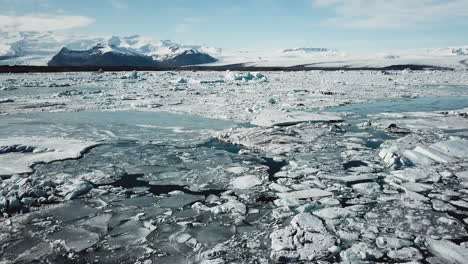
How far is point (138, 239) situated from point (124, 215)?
0.52 m

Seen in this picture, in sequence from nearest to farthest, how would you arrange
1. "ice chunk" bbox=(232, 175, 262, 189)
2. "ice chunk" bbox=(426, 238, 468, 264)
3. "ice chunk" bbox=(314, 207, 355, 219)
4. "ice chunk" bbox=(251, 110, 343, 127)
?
"ice chunk" bbox=(426, 238, 468, 264)
"ice chunk" bbox=(314, 207, 355, 219)
"ice chunk" bbox=(232, 175, 262, 189)
"ice chunk" bbox=(251, 110, 343, 127)

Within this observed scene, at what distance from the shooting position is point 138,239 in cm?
287

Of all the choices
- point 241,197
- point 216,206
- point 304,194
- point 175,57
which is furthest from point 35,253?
point 175,57

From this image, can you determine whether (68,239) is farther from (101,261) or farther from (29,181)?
(29,181)

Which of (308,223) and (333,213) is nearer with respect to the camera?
(308,223)

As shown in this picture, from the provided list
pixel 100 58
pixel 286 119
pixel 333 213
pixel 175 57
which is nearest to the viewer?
pixel 333 213

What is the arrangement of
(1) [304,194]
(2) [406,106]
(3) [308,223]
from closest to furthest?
(3) [308,223] < (1) [304,194] < (2) [406,106]

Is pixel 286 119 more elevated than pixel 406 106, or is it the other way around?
pixel 286 119

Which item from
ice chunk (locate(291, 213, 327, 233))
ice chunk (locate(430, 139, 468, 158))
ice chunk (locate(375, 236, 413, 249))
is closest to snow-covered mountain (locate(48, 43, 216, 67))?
ice chunk (locate(430, 139, 468, 158))

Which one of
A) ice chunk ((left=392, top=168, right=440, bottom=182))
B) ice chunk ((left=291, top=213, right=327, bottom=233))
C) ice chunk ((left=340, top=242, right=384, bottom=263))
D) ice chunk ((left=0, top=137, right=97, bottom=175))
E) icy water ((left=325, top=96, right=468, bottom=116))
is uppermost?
ice chunk ((left=0, top=137, right=97, bottom=175))

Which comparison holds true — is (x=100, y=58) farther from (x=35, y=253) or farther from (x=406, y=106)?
(x=35, y=253)

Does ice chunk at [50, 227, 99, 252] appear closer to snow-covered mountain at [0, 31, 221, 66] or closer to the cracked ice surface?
the cracked ice surface

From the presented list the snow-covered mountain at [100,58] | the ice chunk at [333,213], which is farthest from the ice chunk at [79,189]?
the snow-covered mountain at [100,58]

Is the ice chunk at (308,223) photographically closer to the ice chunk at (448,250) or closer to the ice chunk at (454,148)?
the ice chunk at (448,250)
